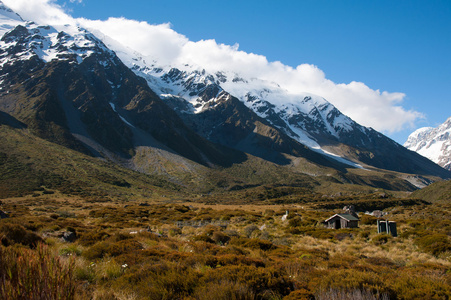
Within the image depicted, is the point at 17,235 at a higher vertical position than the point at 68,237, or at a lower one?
higher

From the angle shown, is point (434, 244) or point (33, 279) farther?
point (434, 244)

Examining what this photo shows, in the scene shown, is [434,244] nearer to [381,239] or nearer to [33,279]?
[381,239]

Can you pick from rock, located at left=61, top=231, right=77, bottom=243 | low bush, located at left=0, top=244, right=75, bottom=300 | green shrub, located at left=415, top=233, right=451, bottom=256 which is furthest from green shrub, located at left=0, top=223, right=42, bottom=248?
green shrub, located at left=415, top=233, right=451, bottom=256

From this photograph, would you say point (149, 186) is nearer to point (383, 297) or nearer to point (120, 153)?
point (120, 153)

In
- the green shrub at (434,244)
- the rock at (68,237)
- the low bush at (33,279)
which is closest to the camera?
the low bush at (33,279)

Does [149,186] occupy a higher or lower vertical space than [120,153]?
lower

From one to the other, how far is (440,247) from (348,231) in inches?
331

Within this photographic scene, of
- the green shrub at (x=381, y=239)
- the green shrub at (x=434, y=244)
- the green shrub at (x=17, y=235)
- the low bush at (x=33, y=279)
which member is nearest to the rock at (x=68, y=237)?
the green shrub at (x=17, y=235)

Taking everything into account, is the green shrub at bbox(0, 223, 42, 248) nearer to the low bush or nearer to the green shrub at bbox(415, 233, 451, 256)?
the low bush

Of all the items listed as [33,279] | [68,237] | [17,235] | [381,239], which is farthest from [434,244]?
[17,235]

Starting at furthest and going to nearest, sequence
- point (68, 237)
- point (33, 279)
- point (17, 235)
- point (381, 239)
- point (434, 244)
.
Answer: point (381, 239)
point (434, 244)
point (68, 237)
point (17, 235)
point (33, 279)

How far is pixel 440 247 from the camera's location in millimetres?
17375

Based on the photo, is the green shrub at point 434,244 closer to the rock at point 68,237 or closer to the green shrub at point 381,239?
the green shrub at point 381,239

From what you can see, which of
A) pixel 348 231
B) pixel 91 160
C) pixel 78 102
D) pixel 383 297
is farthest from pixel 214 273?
pixel 78 102
